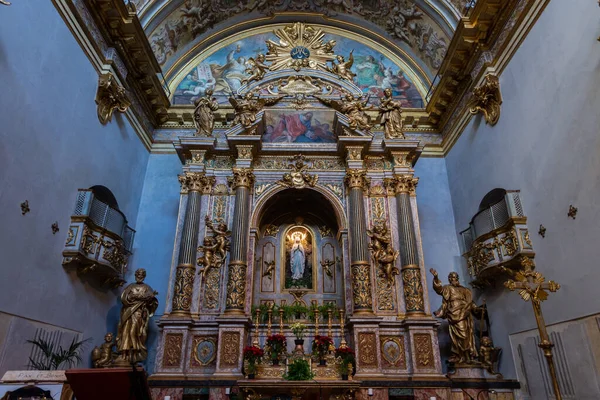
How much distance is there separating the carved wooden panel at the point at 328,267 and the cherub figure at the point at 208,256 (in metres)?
2.99

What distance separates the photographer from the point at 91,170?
10000mm

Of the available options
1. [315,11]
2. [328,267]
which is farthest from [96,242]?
[315,11]

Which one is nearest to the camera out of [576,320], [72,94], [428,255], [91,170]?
[576,320]

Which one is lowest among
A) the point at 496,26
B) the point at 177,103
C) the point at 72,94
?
the point at 72,94

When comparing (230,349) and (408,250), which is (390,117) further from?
(230,349)

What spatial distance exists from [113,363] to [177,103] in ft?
29.4

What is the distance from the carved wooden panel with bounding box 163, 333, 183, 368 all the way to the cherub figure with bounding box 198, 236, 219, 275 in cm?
164

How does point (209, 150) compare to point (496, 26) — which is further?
point (209, 150)

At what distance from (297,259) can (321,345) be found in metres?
2.96

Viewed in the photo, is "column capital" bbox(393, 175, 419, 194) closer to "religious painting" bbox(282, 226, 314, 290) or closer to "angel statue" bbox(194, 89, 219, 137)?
"religious painting" bbox(282, 226, 314, 290)

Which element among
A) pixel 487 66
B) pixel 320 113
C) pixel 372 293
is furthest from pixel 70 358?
pixel 487 66

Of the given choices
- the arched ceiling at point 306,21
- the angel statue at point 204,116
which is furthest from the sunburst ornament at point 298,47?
the angel statue at point 204,116

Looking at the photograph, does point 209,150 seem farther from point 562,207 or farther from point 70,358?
point 562,207

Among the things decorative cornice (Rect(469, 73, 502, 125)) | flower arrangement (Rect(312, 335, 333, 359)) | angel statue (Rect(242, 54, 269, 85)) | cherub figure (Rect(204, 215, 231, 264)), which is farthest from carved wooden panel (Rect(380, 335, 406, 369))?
angel statue (Rect(242, 54, 269, 85))
